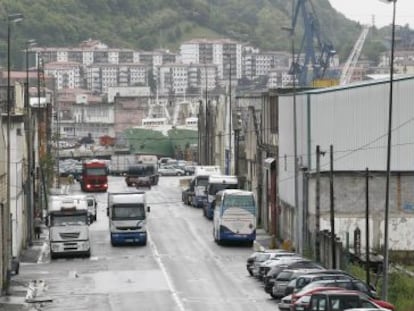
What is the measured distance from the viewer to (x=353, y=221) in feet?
197

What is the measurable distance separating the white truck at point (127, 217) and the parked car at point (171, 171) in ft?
262

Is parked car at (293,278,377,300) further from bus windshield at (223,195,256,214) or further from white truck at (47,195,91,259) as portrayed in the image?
bus windshield at (223,195,256,214)

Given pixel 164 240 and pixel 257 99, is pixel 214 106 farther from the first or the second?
pixel 164 240

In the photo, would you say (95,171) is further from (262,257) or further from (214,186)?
(262,257)

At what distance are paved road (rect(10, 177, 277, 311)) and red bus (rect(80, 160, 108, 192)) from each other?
3280 centimetres

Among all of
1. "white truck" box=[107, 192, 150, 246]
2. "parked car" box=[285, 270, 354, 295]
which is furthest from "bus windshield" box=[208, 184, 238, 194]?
"parked car" box=[285, 270, 354, 295]

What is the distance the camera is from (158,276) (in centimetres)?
5159

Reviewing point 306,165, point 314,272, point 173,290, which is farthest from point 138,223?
point 314,272

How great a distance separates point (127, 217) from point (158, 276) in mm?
12929

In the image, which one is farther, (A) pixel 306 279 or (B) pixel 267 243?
(B) pixel 267 243

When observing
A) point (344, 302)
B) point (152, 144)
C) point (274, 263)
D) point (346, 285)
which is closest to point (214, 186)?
point (274, 263)

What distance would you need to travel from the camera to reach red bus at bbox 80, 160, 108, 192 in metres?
109

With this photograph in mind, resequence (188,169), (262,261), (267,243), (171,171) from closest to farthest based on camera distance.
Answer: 1. (262,261)
2. (267,243)
3. (188,169)
4. (171,171)

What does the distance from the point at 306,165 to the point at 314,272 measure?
2070 cm
